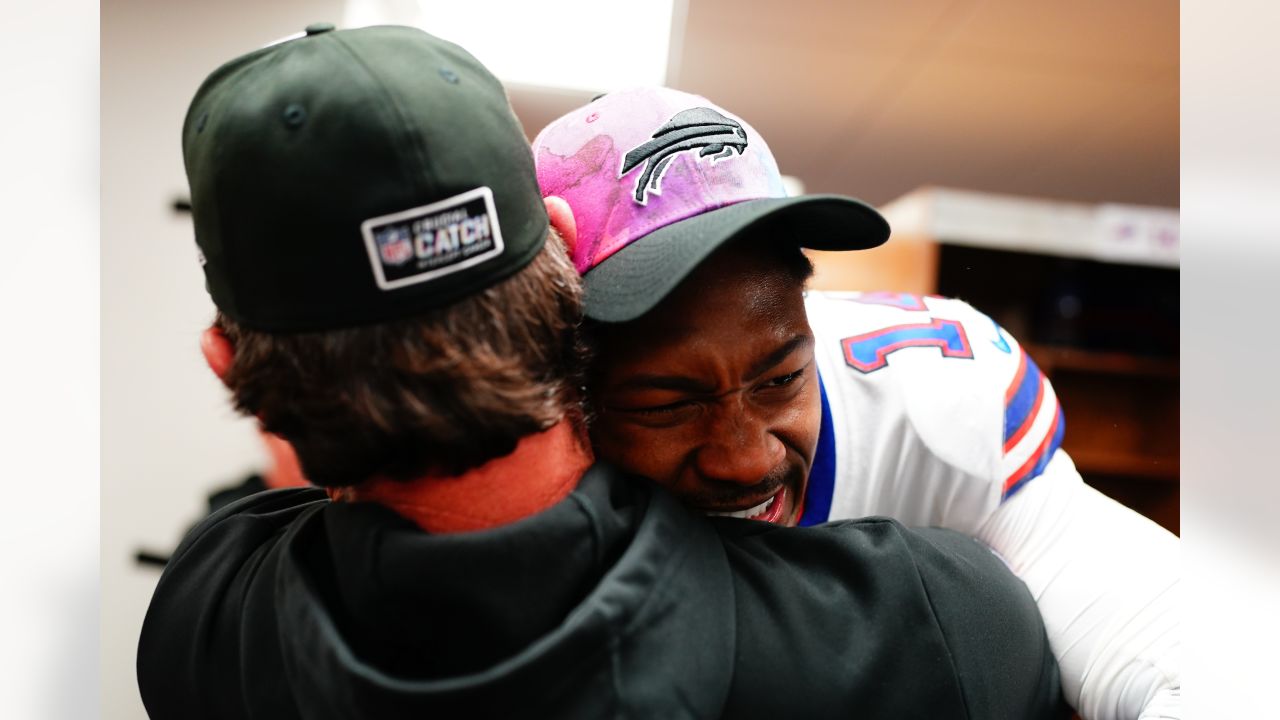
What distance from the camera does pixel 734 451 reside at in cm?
50

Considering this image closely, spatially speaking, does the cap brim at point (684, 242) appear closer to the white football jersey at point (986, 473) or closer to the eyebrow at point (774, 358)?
the eyebrow at point (774, 358)

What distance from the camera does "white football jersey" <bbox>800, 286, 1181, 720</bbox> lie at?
20.6 inches

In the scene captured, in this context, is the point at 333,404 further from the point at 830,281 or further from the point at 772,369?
the point at 830,281

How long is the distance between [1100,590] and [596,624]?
353 mm

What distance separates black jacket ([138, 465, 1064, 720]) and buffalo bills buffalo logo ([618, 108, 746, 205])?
186 mm

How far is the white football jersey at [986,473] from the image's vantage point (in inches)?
20.6

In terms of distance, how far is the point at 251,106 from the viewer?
14.3 inches

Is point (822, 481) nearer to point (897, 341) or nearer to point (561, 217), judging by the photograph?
point (897, 341)

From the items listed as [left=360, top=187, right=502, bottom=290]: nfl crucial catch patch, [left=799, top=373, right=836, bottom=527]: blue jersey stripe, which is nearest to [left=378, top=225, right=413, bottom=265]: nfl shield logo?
[left=360, top=187, right=502, bottom=290]: nfl crucial catch patch

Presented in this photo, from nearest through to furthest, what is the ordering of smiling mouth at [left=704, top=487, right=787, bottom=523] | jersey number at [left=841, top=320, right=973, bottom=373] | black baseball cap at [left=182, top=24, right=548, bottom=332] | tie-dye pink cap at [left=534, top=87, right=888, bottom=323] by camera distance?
black baseball cap at [left=182, top=24, right=548, bottom=332] < tie-dye pink cap at [left=534, top=87, right=888, bottom=323] < smiling mouth at [left=704, top=487, right=787, bottom=523] < jersey number at [left=841, top=320, right=973, bottom=373]

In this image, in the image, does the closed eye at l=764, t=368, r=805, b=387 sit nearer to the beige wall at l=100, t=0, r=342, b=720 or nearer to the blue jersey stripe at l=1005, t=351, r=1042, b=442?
the blue jersey stripe at l=1005, t=351, r=1042, b=442

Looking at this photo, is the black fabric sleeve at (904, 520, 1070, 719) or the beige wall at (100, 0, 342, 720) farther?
the beige wall at (100, 0, 342, 720)

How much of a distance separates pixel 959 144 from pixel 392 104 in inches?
43.1
